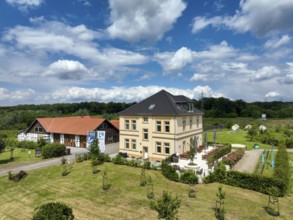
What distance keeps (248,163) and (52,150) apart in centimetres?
2688

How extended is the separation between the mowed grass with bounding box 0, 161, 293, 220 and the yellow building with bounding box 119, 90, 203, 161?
601 cm

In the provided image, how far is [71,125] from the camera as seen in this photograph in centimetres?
4400

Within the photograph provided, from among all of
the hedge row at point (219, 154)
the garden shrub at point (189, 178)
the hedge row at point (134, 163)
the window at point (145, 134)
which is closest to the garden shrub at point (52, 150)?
the hedge row at point (134, 163)

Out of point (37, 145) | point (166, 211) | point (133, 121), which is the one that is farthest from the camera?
point (37, 145)

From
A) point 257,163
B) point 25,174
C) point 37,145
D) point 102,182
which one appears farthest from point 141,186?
point 37,145

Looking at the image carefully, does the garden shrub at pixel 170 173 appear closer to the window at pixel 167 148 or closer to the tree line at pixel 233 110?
the window at pixel 167 148

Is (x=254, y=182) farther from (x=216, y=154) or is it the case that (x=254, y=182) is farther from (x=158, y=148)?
(x=158, y=148)

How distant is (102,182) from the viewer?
21.1 metres

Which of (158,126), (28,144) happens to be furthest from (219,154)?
(28,144)

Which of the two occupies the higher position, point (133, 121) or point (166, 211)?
point (133, 121)

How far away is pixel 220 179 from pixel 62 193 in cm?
1355

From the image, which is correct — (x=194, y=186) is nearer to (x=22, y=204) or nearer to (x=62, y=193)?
(x=62, y=193)

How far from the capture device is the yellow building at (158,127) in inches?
1108

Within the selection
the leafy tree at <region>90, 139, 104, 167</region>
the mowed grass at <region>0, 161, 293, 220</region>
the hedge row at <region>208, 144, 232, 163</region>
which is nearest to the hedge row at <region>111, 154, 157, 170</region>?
the mowed grass at <region>0, 161, 293, 220</region>
